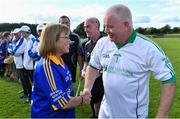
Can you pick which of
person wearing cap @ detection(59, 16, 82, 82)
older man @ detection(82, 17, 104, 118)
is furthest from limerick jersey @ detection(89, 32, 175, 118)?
person wearing cap @ detection(59, 16, 82, 82)

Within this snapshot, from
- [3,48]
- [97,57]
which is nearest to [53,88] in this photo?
[97,57]

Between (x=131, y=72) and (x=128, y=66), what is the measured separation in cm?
7

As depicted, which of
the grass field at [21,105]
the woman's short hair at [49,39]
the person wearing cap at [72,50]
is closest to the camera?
the woman's short hair at [49,39]

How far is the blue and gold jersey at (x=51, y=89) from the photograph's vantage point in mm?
3973

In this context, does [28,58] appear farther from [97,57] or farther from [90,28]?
[97,57]

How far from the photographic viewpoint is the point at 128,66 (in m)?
3.96

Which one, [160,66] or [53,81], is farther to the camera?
[53,81]

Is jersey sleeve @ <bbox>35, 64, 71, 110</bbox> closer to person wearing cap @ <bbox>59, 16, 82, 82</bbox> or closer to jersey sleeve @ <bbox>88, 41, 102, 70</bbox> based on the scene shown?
jersey sleeve @ <bbox>88, 41, 102, 70</bbox>

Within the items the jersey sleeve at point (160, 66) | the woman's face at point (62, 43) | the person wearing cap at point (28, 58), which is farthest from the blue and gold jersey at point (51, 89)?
the person wearing cap at point (28, 58)

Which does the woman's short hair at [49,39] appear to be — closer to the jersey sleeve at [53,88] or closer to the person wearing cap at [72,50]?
the jersey sleeve at [53,88]

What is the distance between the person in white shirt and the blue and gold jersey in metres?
0.47

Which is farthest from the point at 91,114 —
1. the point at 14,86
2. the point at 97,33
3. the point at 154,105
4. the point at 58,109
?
the point at 14,86

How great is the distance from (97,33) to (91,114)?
2529 millimetres

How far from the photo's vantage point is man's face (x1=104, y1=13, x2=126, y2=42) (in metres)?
3.90
